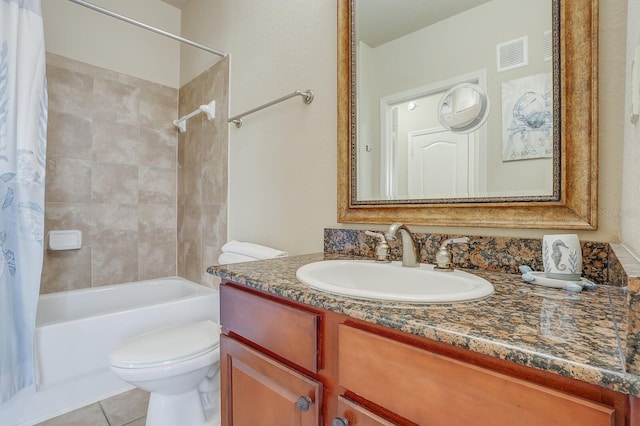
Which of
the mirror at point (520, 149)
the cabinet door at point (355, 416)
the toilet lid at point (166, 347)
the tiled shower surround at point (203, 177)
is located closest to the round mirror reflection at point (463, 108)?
the mirror at point (520, 149)

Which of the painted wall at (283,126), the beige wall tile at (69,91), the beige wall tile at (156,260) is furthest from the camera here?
the beige wall tile at (156,260)

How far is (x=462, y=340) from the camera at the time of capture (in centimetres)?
48

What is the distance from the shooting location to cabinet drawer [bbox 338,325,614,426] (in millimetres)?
411

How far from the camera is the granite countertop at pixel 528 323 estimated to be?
0.40 m

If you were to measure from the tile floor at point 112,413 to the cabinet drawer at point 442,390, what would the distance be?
4.86 ft

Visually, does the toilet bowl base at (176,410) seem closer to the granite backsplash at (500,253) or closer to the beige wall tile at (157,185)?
the granite backsplash at (500,253)

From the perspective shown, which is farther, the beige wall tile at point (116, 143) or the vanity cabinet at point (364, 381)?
the beige wall tile at point (116, 143)

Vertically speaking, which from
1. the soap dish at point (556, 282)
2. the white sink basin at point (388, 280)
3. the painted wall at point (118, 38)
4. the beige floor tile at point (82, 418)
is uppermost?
the painted wall at point (118, 38)

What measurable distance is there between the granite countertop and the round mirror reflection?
49 cm

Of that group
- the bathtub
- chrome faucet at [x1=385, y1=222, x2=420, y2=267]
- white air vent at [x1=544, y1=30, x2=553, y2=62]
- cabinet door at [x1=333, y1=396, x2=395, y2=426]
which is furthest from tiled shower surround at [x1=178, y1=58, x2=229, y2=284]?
white air vent at [x1=544, y1=30, x2=553, y2=62]

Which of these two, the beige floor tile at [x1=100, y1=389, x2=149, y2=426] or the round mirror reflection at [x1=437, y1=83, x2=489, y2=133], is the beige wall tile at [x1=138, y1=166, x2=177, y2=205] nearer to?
the beige floor tile at [x1=100, y1=389, x2=149, y2=426]

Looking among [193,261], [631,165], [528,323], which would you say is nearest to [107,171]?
[193,261]

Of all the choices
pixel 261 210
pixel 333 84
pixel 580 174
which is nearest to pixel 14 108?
pixel 261 210

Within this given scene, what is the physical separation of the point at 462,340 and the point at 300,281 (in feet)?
1.42
